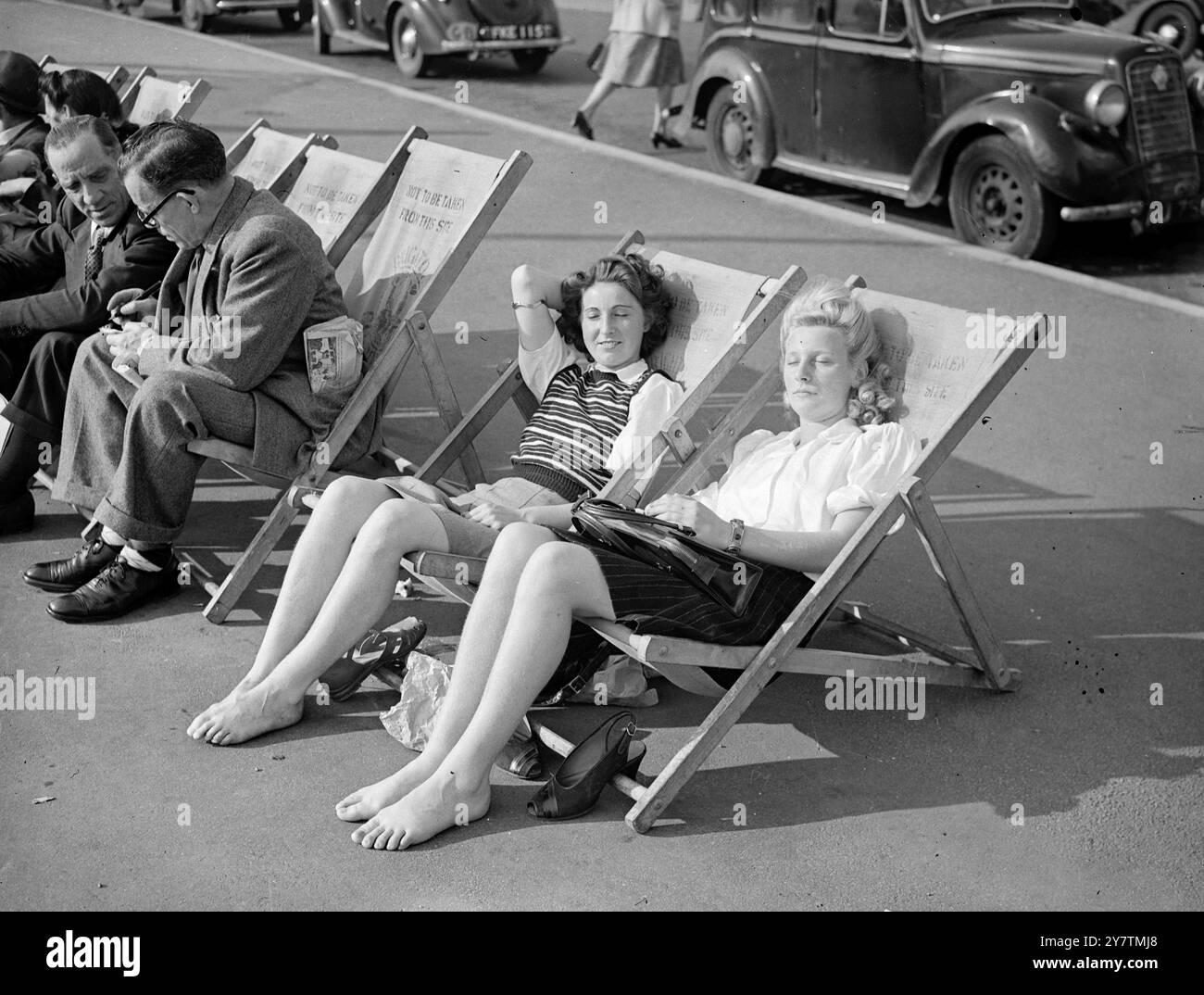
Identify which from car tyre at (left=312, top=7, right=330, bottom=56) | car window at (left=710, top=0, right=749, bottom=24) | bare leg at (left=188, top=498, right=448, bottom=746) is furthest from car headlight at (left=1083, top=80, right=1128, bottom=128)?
car tyre at (left=312, top=7, right=330, bottom=56)

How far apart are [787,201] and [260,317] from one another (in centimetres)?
536

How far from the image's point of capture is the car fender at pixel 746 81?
9.70 meters

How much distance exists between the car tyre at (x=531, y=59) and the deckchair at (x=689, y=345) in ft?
31.7

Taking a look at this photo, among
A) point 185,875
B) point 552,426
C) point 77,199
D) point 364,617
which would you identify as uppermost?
point 77,199

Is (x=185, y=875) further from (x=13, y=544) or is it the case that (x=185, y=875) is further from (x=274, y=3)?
(x=274, y=3)

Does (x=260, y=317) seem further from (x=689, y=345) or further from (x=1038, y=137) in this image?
(x=1038, y=137)

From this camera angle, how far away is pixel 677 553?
3.71 meters

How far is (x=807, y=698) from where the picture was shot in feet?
14.2

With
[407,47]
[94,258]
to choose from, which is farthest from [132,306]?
[407,47]

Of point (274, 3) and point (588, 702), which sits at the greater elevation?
point (274, 3)

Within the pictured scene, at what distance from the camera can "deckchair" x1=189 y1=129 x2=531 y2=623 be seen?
474 centimetres

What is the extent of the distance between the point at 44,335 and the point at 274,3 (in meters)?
12.2

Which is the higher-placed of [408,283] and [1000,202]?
[1000,202]
